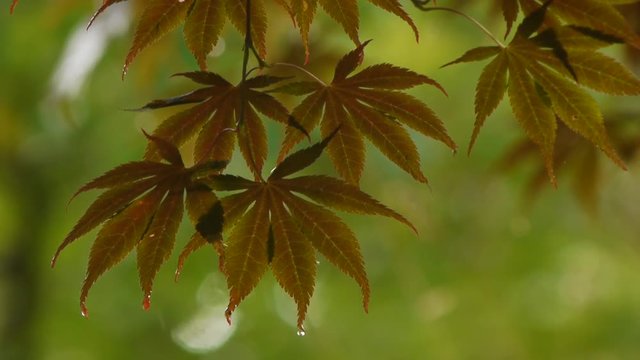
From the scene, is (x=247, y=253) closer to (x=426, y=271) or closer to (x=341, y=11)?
(x=341, y=11)

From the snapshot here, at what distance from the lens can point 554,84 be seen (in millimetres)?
897

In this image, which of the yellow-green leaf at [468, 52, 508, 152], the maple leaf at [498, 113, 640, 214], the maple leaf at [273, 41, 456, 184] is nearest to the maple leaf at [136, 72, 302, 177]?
the maple leaf at [273, 41, 456, 184]

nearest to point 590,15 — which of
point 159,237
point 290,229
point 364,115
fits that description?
point 364,115

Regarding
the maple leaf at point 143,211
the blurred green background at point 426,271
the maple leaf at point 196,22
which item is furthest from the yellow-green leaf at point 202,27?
the blurred green background at point 426,271

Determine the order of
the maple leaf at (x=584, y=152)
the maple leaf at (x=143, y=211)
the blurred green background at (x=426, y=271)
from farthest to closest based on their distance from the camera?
the blurred green background at (x=426, y=271), the maple leaf at (x=584, y=152), the maple leaf at (x=143, y=211)

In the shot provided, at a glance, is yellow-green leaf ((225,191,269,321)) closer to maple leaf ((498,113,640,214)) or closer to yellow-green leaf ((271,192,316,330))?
yellow-green leaf ((271,192,316,330))

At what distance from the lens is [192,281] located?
427 centimetres

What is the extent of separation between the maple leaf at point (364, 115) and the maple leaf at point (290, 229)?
4cm

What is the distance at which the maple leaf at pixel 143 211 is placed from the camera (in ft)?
2.63

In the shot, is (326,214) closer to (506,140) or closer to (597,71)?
(597,71)

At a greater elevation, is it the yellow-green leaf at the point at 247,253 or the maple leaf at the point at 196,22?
the maple leaf at the point at 196,22

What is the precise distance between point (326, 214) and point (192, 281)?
3528 millimetres

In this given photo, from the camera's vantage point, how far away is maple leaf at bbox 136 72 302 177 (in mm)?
837

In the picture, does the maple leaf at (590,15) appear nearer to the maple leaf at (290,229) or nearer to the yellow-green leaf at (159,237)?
the maple leaf at (290,229)
